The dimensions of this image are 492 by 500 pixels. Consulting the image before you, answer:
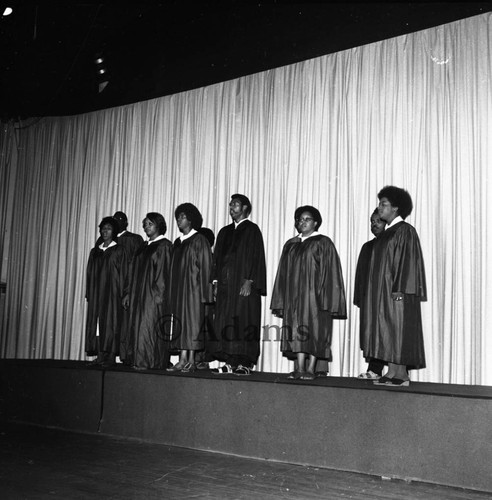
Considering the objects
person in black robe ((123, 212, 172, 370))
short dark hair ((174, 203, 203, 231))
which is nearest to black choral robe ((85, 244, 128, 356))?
person in black robe ((123, 212, 172, 370))

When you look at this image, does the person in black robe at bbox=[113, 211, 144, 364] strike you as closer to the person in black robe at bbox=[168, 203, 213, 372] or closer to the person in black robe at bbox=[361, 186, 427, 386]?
the person in black robe at bbox=[168, 203, 213, 372]

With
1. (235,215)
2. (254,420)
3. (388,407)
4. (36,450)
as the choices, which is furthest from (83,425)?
(388,407)

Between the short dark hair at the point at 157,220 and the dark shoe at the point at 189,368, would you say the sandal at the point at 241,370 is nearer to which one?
the dark shoe at the point at 189,368

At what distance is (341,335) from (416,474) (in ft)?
7.59

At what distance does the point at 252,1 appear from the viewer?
612cm

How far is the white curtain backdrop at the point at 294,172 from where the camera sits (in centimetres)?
591

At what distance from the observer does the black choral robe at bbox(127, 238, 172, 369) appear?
6.15 metres

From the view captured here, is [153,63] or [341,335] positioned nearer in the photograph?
[341,335]

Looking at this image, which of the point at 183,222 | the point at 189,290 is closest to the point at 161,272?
the point at 189,290

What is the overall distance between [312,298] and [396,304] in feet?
2.35

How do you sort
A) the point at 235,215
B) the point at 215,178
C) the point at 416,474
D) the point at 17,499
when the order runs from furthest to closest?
the point at 215,178, the point at 235,215, the point at 416,474, the point at 17,499

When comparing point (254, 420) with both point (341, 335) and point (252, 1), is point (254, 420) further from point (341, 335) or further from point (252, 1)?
point (252, 1)

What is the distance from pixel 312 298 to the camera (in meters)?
5.32

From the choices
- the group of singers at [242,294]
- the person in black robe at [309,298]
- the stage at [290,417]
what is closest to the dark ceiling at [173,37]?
the group of singers at [242,294]
